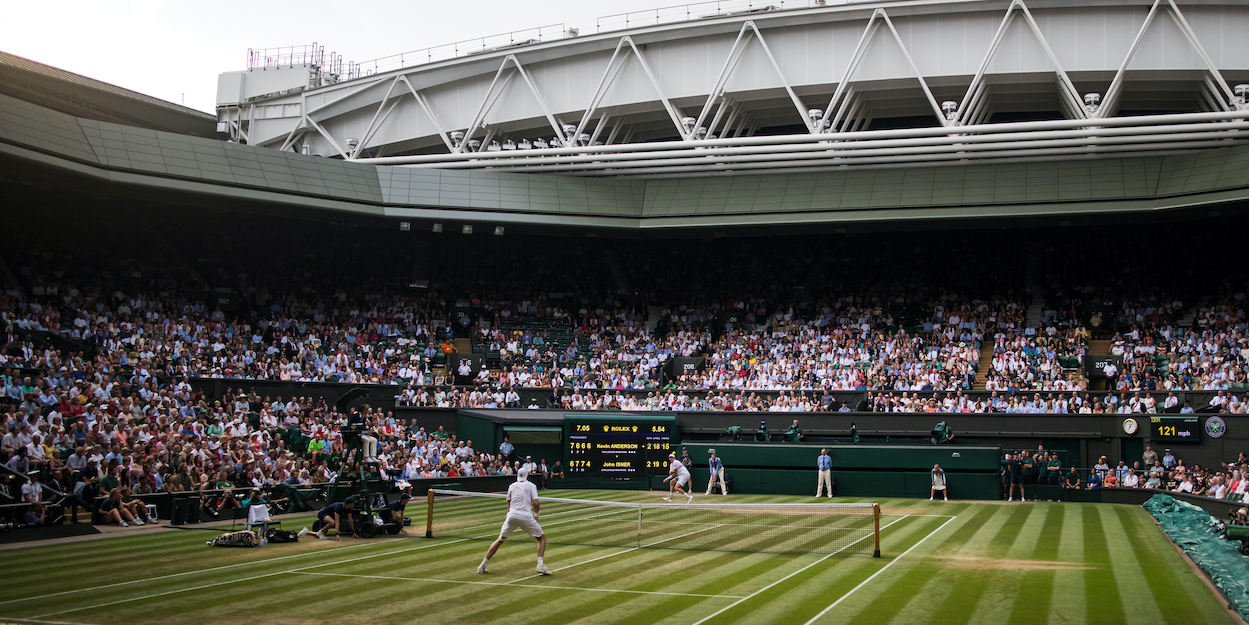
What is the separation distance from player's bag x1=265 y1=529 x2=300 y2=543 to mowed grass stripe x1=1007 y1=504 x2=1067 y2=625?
42.5 feet

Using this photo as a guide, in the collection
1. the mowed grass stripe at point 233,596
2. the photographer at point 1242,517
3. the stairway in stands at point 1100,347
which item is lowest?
the mowed grass stripe at point 233,596

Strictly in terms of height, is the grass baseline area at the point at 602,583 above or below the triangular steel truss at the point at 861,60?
below

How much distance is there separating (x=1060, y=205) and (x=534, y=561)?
2879 centimetres

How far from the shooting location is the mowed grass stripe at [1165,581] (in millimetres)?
12174

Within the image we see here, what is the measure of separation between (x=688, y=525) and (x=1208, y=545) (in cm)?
1014

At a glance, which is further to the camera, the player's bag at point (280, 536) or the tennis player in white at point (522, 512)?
the player's bag at point (280, 536)

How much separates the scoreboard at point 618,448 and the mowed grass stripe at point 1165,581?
15673 millimetres

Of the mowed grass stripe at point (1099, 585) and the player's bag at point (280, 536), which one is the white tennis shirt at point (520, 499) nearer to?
the player's bag at point (280, 536)

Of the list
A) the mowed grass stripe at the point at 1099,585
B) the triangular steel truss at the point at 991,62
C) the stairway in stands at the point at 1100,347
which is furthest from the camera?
the stairway in stands at the point at 1100,347

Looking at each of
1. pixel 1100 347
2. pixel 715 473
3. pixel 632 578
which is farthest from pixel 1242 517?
pixel 1100 347

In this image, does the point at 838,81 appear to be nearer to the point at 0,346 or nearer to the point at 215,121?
the point at 0,346

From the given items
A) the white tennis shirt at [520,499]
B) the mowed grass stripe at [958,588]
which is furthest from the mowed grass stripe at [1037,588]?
the white tennis shirt at [520,499]

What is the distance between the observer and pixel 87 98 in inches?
1774

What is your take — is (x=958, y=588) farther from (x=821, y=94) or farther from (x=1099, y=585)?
(x=821, y=94)
